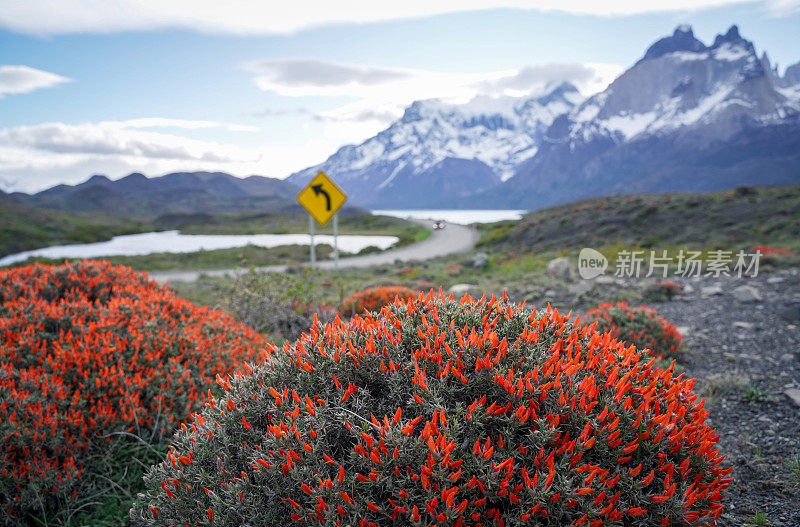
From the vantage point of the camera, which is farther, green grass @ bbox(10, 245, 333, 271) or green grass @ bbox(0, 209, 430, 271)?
green grass @ bbox(0, 209, 430, 271)

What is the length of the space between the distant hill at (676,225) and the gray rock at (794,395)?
61.5ft

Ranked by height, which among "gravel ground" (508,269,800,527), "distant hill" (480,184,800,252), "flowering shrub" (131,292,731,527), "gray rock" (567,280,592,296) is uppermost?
"distant hill" (480,184,800,252)

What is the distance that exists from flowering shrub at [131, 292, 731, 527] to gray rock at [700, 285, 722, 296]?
9.70 metres

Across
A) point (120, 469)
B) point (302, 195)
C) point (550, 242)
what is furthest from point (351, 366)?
point (550, 242)

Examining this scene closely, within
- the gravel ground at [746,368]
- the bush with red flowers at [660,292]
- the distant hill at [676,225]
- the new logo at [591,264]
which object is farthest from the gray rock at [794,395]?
the distant hill at [676,225]

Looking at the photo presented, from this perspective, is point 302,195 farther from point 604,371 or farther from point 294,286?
point 604,371

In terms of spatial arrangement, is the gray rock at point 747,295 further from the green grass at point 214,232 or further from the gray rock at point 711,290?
the green grass at point 214,232

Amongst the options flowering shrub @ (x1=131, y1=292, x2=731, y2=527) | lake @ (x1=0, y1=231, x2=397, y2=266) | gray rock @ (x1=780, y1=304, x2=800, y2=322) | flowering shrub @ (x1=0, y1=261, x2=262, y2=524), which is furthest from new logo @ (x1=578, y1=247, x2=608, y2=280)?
lake @ (x1=0, y1=231, x2=397, y2=266)

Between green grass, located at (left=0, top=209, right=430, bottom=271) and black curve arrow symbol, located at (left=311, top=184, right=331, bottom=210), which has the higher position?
black curve arrow symbol, located at (left=311, top=184, right=331, bottom=210)

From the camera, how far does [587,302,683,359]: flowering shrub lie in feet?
20.3

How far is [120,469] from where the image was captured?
3.82 m

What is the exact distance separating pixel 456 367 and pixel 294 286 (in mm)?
6804

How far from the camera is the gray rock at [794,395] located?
16.1 feet

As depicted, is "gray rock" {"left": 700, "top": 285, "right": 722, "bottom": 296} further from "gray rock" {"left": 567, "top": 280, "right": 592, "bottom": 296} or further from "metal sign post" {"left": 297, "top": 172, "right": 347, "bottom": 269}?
"metal sign post" {"left": 297, "top": 172, "right": 347, "bottom": 269}
